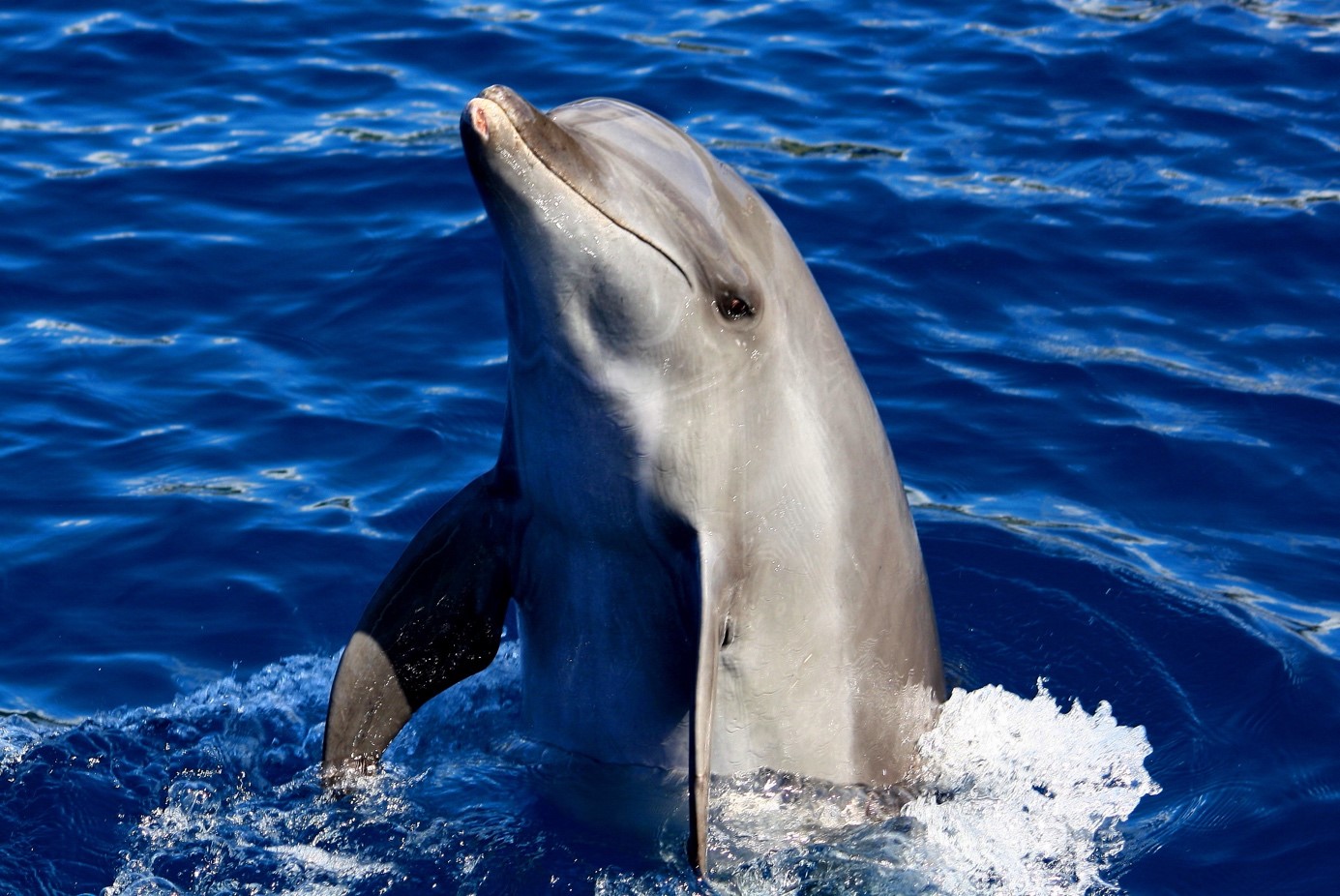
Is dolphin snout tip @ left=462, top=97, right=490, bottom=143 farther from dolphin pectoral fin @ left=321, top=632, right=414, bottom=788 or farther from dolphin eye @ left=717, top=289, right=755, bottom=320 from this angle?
dolphin pectoral fin @ left=321, top=632, right=414, bottom=788

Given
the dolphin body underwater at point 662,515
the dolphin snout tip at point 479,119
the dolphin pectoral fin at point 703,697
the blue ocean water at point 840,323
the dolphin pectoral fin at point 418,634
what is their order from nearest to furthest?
the dolphin snout tip at point 479,119, the dolphin body underwater at point 662,515, the dolphin pectoral fin at point 703,697, the dolphin pectoral fin at point 418,634, the blue ocean water at point 840,323

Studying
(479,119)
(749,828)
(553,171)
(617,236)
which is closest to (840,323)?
(749,828)

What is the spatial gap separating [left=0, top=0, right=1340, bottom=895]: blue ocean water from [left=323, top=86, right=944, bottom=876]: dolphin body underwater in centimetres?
46

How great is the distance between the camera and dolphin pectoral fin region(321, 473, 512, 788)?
5.98 metres

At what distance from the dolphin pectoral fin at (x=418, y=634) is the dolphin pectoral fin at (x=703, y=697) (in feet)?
2.98

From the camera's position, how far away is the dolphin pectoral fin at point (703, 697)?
5129mm

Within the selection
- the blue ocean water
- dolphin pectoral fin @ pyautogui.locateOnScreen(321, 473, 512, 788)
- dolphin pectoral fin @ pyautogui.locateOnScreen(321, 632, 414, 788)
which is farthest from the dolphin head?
the blue ocean water

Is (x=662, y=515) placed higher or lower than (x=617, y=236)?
lower

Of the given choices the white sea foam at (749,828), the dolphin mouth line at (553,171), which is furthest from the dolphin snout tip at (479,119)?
the white sea foam at (749,828)

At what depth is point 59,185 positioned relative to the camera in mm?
12047

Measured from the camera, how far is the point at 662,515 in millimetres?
5371

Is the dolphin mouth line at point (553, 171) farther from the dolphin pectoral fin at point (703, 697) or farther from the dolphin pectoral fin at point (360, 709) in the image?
the dolphin pectoral fin at point (360, 709)

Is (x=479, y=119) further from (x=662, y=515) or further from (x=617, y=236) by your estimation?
(x=662, y=515)

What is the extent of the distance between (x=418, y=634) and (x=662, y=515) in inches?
48.1
